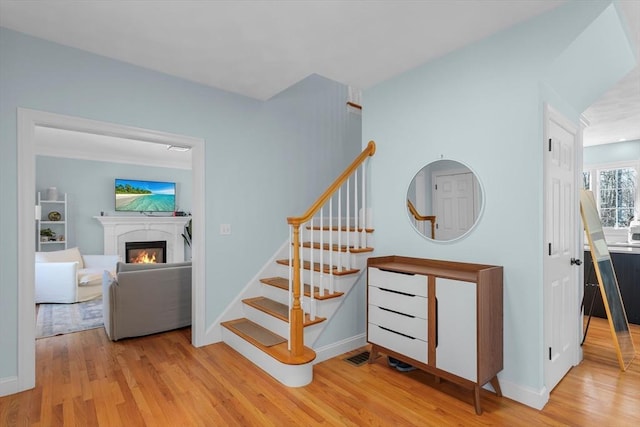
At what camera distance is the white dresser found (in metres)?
2.13

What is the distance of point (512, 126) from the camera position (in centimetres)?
229

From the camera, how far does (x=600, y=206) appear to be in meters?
5.55

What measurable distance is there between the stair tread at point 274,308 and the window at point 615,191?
4881 mm

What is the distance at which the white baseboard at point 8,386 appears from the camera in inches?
91.9

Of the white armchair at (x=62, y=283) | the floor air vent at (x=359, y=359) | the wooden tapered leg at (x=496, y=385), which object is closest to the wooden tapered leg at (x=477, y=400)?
the wooden tapered leg at (x=496, y=385)

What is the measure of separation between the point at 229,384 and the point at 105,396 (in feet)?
2.78

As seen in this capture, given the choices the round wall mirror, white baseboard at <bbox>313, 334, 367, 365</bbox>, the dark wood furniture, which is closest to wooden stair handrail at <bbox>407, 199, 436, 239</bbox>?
the round wall mirror

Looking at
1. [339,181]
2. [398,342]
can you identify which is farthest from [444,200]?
[398,342]

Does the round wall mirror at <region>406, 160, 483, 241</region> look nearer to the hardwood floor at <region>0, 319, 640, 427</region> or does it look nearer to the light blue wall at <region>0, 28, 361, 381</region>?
the hardwood floor at <region>0, 319, 640, 427</region>

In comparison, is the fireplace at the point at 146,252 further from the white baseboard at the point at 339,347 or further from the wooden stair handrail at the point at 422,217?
the wooden stair handrail at the point at 422,217

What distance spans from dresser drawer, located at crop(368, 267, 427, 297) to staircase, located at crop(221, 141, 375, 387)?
387mm

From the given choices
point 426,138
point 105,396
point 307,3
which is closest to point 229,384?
point 105,396

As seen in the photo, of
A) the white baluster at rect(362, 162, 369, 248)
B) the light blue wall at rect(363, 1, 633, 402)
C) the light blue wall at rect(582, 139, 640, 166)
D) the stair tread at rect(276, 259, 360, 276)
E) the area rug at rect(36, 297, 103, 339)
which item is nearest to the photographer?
the light blue wall at rect(363, 1, 633, 402)

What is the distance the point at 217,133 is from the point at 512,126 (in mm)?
2678
